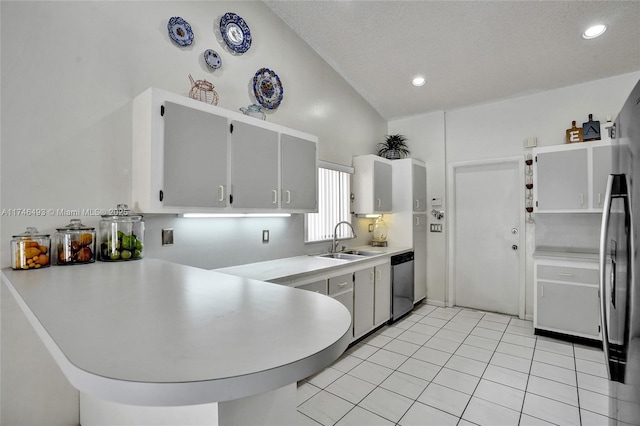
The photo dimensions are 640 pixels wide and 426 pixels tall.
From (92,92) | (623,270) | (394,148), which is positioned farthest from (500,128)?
(92,92)

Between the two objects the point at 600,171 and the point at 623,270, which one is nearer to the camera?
the point at 623,270

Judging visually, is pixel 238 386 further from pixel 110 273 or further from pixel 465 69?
pixel 465 69

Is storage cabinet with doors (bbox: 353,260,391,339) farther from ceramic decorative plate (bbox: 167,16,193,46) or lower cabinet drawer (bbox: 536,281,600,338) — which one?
ceramic decorative plate (bbox: 167,16,193,46)

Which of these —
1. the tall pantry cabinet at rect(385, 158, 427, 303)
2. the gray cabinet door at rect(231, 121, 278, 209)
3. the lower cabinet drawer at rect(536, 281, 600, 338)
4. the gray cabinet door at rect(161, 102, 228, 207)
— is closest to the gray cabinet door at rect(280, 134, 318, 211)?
the gray cabinet door at rect(231, 121, 278, 209)

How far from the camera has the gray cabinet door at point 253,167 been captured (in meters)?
2.31

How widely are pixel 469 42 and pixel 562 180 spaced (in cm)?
189

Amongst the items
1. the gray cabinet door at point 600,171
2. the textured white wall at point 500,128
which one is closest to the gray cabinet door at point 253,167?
the textured white wall at point 500,128

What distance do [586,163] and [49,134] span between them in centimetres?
476

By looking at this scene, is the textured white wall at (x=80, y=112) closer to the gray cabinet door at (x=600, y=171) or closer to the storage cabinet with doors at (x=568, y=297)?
the storage cabinet with doors at (x=568, y=297)

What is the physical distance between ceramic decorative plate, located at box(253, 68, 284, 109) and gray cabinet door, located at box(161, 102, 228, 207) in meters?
0.82

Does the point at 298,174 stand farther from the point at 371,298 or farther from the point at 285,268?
the point at 371,298

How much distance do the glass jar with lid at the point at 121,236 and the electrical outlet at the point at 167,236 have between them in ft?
0.80

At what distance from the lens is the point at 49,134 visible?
176cm

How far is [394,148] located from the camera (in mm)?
4730
